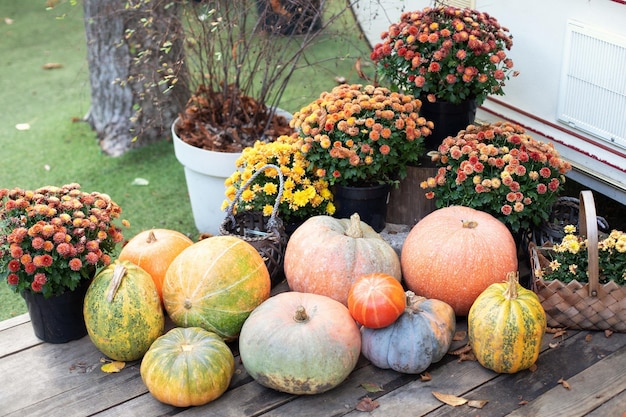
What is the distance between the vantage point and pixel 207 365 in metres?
2.76

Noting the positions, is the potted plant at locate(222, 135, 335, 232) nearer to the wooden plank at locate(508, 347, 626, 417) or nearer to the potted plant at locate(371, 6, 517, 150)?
the potted plant at locate(371, 6, 517, 150)

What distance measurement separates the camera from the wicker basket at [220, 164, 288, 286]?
11.2 feet

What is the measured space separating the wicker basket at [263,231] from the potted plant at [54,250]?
0.59m

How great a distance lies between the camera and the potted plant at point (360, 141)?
3480mm

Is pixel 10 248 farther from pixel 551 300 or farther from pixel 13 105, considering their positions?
pixel 13 105

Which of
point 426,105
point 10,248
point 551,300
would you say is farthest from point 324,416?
point 426,105

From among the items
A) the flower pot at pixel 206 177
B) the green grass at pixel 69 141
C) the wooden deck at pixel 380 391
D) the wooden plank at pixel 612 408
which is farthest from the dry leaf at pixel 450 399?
the green grass at pixel 69 141

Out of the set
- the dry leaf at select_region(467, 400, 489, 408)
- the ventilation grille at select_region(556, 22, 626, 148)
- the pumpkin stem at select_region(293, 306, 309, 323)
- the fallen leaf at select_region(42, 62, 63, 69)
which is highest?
the ventilation grille at select_region(556, 22, 626, 148)

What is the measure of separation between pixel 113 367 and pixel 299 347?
2.76 feet

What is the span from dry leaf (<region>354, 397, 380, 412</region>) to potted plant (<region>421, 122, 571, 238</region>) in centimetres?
114

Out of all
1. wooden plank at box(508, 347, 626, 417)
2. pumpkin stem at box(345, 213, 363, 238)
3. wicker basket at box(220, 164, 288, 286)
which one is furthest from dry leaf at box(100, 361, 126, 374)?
wooden plank at box(508, 347, 626, 417)

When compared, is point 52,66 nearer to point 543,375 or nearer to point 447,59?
point 447,59

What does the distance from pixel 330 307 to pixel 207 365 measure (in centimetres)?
55

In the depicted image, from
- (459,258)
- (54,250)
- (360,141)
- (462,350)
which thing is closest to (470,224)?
(459,258)
